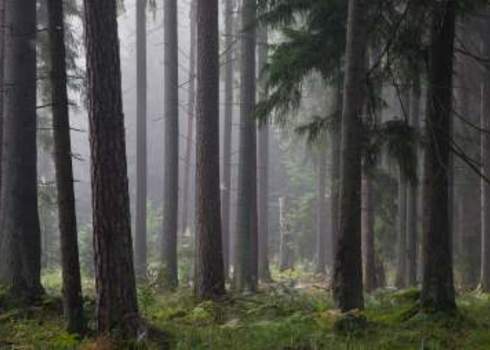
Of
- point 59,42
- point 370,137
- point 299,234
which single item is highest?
point 59,42

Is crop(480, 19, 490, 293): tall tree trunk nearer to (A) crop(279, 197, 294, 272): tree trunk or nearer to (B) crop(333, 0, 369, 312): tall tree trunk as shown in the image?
(B) crop(333, 0, 369, 312): tall tree trunk

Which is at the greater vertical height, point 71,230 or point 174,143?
point 174,143

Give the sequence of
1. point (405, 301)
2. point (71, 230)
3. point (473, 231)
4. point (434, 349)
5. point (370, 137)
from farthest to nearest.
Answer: point (473, 231), point (405, 301), point (370, 137), point (71, 230), point (434, 349)

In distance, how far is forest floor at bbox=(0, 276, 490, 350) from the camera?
734 cm

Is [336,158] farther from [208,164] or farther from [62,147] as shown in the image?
[62,147]

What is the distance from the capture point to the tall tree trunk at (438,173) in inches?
329

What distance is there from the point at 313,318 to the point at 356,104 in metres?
2.99

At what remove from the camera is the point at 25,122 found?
10406 millimetres

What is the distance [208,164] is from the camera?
11.5m

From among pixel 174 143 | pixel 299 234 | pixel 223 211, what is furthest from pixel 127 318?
pixel 299 234

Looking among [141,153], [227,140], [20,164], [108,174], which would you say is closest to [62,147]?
[108,174]

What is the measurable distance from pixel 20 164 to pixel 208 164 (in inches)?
123

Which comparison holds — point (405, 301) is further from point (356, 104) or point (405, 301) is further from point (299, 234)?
point (299, 234)

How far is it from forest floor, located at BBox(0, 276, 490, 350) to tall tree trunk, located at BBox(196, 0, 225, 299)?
94 cm
